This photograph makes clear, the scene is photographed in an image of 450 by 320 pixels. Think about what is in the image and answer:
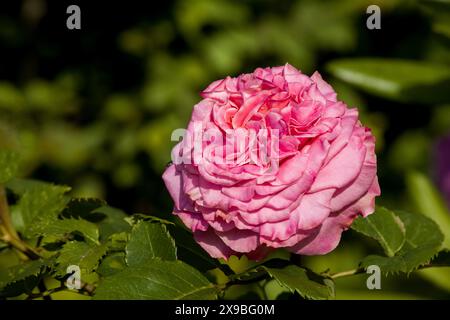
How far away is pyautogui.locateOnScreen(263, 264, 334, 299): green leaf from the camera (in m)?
0.65

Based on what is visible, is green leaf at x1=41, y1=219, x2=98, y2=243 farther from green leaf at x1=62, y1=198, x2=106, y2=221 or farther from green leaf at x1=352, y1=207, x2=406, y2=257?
green leaf at x1=352, y1=207, x2=406, y2=257

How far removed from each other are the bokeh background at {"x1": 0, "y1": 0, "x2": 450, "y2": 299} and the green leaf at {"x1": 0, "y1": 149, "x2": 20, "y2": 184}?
4.60 ft

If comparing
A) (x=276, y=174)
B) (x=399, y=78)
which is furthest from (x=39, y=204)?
(x=399, y=78)

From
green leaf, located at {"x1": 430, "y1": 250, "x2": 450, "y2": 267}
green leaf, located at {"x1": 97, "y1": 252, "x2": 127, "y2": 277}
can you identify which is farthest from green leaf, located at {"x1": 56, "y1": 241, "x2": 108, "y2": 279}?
green leaf, located at {"x1": 430, "y1": 250, "x2": 450, "y2": 267}

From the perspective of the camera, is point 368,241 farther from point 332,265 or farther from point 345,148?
point 345,148

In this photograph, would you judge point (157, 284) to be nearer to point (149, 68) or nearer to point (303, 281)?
point (303, 281)

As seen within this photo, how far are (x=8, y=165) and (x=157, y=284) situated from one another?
11.1 inches

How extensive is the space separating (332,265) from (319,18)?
74 centimetres

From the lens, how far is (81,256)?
2.30ft

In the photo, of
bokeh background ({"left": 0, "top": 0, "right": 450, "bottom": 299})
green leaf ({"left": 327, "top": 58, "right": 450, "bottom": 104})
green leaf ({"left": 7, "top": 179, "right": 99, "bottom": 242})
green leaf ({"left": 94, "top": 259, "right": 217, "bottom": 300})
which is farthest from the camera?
bokeh background ({"left": 0, "top": 0, "right": 450, "bottom": 299})

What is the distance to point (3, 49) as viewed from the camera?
2.48m

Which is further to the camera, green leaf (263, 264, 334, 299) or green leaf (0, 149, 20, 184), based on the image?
green leaf (0, 149, 20, 184)

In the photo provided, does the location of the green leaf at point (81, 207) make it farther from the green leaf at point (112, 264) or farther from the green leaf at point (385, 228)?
the green leaf at point (385, 228)

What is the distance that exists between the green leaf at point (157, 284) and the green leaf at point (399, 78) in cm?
89
